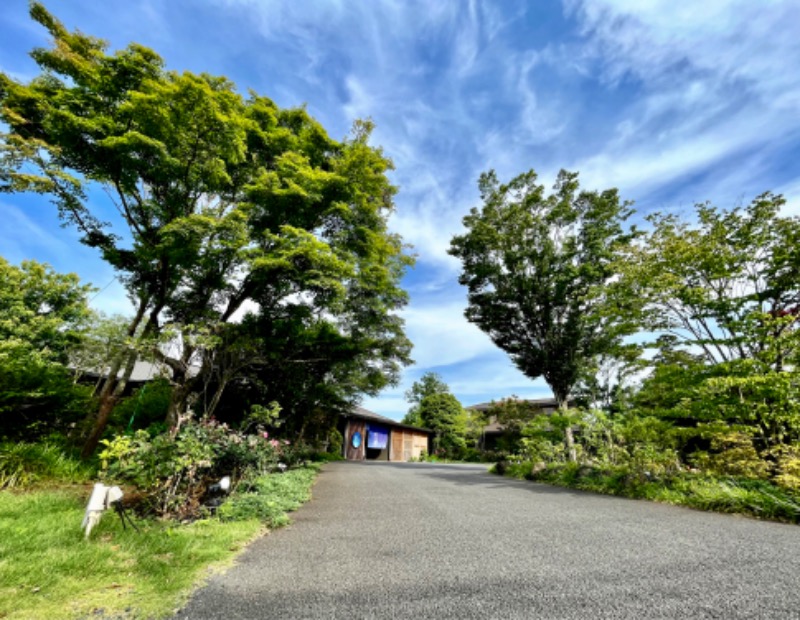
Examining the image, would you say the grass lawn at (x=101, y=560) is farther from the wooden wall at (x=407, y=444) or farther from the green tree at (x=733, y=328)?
the wooden wall at (x=407, y=444)

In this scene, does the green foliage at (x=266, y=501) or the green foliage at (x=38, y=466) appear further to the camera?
the green foliage at (x=38, y=466)

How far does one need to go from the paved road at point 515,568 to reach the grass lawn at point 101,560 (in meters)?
0.26

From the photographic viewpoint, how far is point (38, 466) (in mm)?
5789

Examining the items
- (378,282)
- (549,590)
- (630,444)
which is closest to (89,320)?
(378,282)

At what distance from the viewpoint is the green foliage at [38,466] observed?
529 centimetres

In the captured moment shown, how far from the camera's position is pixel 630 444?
7.46 metres

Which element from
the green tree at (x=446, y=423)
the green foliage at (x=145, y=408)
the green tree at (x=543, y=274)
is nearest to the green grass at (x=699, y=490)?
the green tree at (x=543, y=274)

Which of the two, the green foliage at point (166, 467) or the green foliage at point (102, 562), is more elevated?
the green foliage at point (166, 467)

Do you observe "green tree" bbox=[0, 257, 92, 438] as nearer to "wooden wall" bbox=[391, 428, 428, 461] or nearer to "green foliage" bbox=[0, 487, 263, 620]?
"green foliage" bbox=[0, 487, 263, 620]

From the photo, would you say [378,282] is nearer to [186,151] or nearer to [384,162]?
[384,162]

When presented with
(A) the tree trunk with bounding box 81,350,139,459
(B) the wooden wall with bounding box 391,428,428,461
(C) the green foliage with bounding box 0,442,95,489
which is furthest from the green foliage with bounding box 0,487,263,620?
(B) the wooden wall with bounding box 391,428,428,461

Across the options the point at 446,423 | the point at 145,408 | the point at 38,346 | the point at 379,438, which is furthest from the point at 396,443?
the point at 38,346

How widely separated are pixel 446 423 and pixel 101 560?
2595 centimetres

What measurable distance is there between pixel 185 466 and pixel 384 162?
24.8ft
